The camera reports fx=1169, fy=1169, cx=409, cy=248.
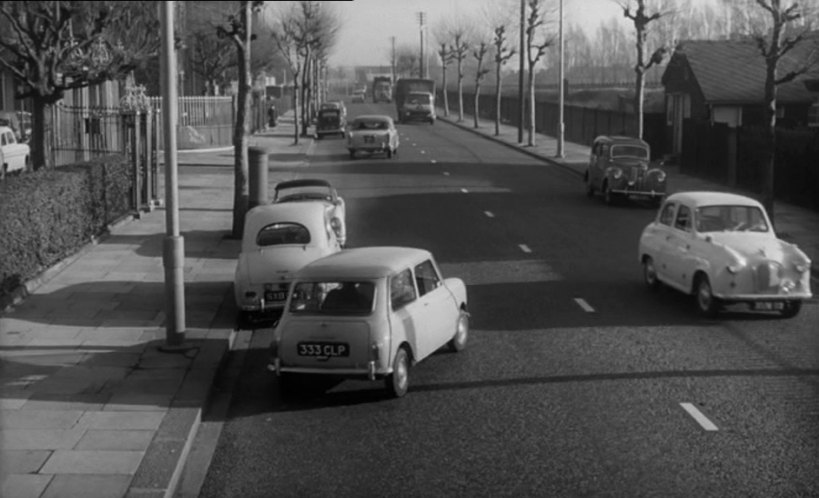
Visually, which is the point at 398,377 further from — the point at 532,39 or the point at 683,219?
the point at 532,39

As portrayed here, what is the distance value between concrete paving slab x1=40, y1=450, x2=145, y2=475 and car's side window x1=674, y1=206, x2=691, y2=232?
1056 cm

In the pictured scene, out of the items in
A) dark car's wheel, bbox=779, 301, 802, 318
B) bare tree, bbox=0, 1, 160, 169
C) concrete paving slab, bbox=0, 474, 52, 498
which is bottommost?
concrete paving slab, bbox=0, 474, 52, 498

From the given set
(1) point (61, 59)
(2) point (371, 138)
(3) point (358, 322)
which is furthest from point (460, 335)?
(2) point (371, 138)

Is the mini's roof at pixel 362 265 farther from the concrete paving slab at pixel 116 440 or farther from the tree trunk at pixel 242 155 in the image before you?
the tree trunk at pixel 242 155

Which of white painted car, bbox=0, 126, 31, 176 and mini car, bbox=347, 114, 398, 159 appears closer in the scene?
white painted car, bbox=0, 126, 31, 176

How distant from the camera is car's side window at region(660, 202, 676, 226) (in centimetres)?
1905

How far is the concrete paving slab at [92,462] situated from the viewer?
32.7ft

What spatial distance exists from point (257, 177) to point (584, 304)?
10937 mm

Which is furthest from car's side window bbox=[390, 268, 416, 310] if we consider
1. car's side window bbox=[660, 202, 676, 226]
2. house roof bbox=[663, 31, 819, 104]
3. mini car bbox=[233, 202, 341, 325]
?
house roof bbox=[663, 31, 819, 104]

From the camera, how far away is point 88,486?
9.58 metres

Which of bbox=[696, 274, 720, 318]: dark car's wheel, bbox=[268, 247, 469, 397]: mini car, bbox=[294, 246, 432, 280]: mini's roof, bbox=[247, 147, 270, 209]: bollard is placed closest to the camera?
bbox=[268, 247, 469, 397]: mini car

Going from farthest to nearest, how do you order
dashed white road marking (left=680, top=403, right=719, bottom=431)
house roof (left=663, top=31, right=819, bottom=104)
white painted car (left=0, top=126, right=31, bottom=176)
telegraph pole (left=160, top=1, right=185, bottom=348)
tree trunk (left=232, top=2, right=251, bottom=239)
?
house roof (left=663, top=31, right=819, bottom=104) < white painted car (left=0, top=126, right=31, bottom=176) < tree trunk (left=232, top=2, right=251, bottom=239) < telegraph pole (left=160, top=1, right=185, bottom=348) < dashed white road marking (left=680, top=403, right=719, bottom=431)

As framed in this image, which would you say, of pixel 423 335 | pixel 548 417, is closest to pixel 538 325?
pixel 423 335

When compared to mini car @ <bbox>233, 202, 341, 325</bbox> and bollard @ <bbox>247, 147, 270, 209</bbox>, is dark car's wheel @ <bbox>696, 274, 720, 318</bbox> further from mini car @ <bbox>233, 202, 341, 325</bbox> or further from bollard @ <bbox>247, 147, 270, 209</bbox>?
bollard @ <bbox>247, 147, 270, 209</bbox>
